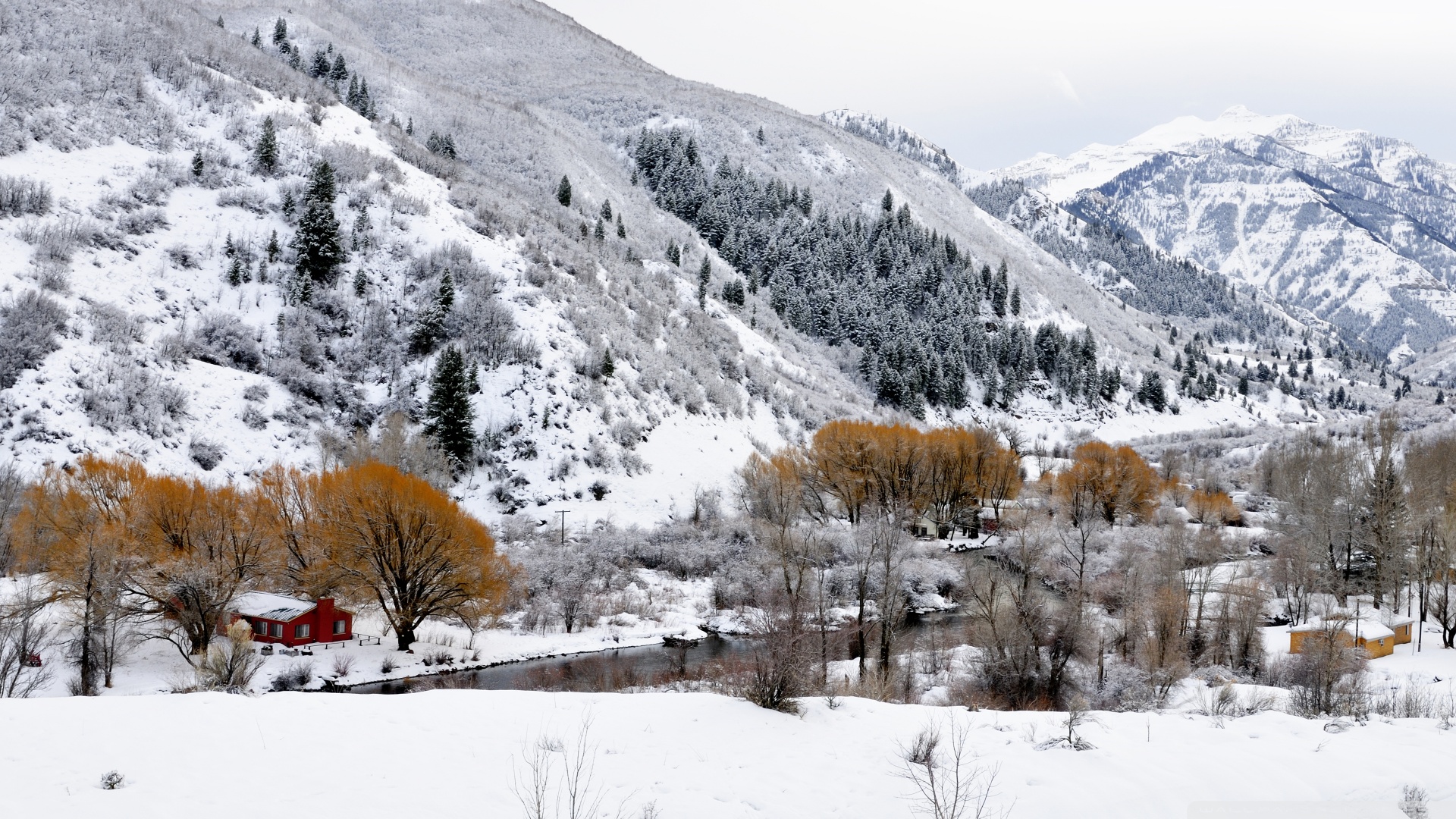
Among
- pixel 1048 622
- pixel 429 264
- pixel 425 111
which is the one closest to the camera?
pixel 1048 622

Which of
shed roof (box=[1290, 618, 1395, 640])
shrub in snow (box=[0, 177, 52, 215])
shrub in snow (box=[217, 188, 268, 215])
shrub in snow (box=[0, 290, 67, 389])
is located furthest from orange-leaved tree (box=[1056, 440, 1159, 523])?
shrub in snow (box=[0, 177, 52, 215])

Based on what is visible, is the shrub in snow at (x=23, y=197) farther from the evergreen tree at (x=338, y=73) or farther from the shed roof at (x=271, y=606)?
the evergreen tree at (x=338, y=73)

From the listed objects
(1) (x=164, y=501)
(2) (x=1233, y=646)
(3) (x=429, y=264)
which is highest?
(3) (x=429, y=264)

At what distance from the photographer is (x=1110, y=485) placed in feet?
236

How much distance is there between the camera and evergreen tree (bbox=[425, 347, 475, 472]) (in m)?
55.3

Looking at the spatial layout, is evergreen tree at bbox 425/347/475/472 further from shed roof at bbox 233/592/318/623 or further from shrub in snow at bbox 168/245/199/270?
shrub in snow at bbox 168/245/199/270

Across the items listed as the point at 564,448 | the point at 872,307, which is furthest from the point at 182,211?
the point at 872,307

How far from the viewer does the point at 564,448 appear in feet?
192

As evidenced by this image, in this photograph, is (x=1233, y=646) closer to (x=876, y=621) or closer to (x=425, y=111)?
(x=876, y=621)

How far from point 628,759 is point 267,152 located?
230 ft

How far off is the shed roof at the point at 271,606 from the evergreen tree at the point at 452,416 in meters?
18.3

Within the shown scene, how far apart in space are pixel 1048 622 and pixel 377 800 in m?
29.5

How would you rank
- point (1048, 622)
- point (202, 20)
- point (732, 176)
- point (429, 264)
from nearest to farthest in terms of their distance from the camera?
point (1048, 622)
point (429, 264)
point (202, 20)
point (732, 176)

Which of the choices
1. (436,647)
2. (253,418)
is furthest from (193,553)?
(253,418)
